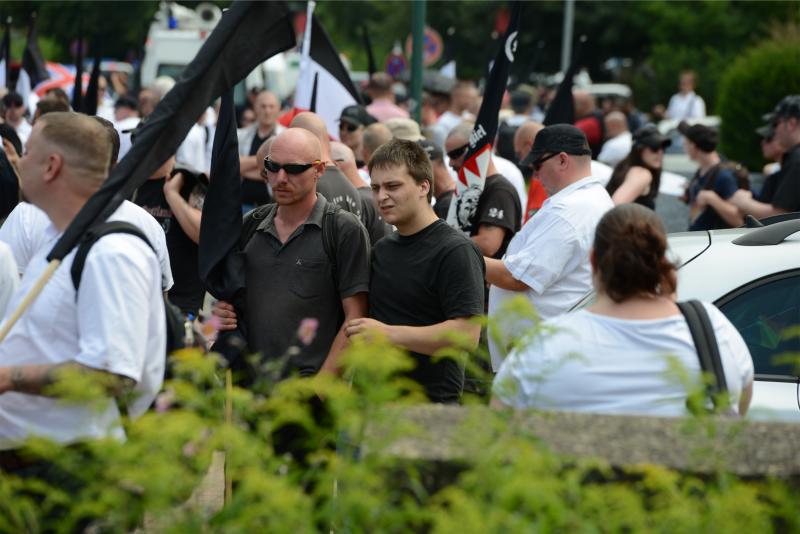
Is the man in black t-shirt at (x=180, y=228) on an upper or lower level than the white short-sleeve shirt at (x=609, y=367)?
lower

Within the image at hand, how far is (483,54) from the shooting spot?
2083 inches

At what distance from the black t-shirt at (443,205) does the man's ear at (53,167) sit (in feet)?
14.2

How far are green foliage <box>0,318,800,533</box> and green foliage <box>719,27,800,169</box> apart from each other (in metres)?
16.9

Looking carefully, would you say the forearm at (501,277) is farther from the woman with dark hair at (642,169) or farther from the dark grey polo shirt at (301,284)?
the woman with dark hair at (642,169)

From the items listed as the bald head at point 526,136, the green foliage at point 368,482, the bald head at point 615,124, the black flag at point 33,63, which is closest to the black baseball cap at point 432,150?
the bald head at point 526,136

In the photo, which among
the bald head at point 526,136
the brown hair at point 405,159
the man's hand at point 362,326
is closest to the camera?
the man's hand at point 362,326

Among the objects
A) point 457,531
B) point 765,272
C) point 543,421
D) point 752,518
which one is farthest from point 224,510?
point 765,272

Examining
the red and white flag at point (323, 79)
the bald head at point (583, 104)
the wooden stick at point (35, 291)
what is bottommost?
the bald head at point (583, 104)

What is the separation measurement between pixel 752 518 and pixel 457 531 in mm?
696

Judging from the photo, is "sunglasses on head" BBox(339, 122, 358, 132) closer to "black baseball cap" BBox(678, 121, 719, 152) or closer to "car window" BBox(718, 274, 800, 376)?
"black baseball cap" BBox(678, 121, 719, 152)

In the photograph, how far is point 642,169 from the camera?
360 inches

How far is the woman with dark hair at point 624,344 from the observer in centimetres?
361

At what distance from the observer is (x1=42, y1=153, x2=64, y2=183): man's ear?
3781 millimetres

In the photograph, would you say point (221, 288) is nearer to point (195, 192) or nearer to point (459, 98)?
point (195, 192)
